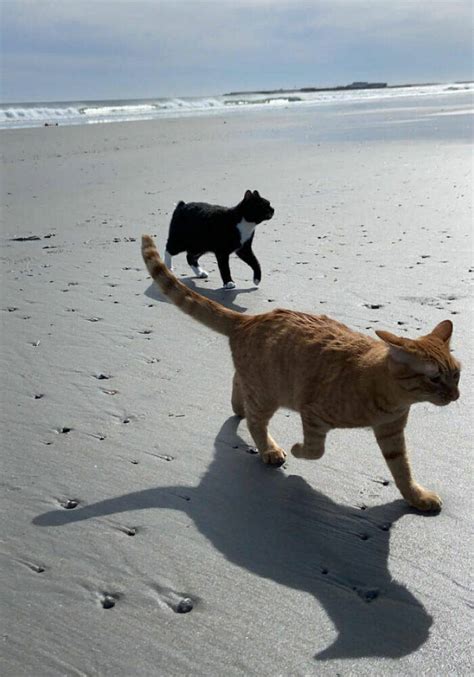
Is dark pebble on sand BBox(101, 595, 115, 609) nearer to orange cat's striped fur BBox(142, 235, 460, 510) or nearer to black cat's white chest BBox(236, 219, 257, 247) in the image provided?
orange cat's striped fur BBox(142, 235, 460, 510)

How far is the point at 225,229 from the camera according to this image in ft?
21.6

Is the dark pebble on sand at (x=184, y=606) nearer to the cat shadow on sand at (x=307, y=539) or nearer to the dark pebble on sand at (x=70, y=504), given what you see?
the cat shadow on sand at (x=307, y=539)

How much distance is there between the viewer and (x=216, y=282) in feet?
22.8

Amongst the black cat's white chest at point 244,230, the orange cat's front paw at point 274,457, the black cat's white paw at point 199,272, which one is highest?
the black cat's white chest at point 244,230

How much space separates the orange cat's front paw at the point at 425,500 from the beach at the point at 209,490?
0.04m

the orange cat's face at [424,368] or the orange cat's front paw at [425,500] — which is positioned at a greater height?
the orange cat's face at [424,368]

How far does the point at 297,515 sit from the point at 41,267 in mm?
4964

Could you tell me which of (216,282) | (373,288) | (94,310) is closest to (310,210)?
(216,282)

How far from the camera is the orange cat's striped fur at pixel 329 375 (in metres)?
2.75

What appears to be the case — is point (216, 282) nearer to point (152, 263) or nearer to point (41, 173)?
point (152, 263)

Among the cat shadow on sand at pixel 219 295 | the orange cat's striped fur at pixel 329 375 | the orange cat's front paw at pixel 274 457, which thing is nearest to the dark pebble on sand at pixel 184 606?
the orange cat's striped fur at pixel 329 375

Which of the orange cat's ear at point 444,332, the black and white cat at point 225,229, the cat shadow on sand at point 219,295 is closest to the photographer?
the orange cat's ear at point 444,332

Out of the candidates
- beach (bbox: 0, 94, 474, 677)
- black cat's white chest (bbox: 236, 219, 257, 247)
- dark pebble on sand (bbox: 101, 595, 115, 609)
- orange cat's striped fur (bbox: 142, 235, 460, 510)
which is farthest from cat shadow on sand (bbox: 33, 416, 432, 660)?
black cat's white chest (bbox: 236, 219, 257, 247)

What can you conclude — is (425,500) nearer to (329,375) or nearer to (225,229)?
(329,375)
